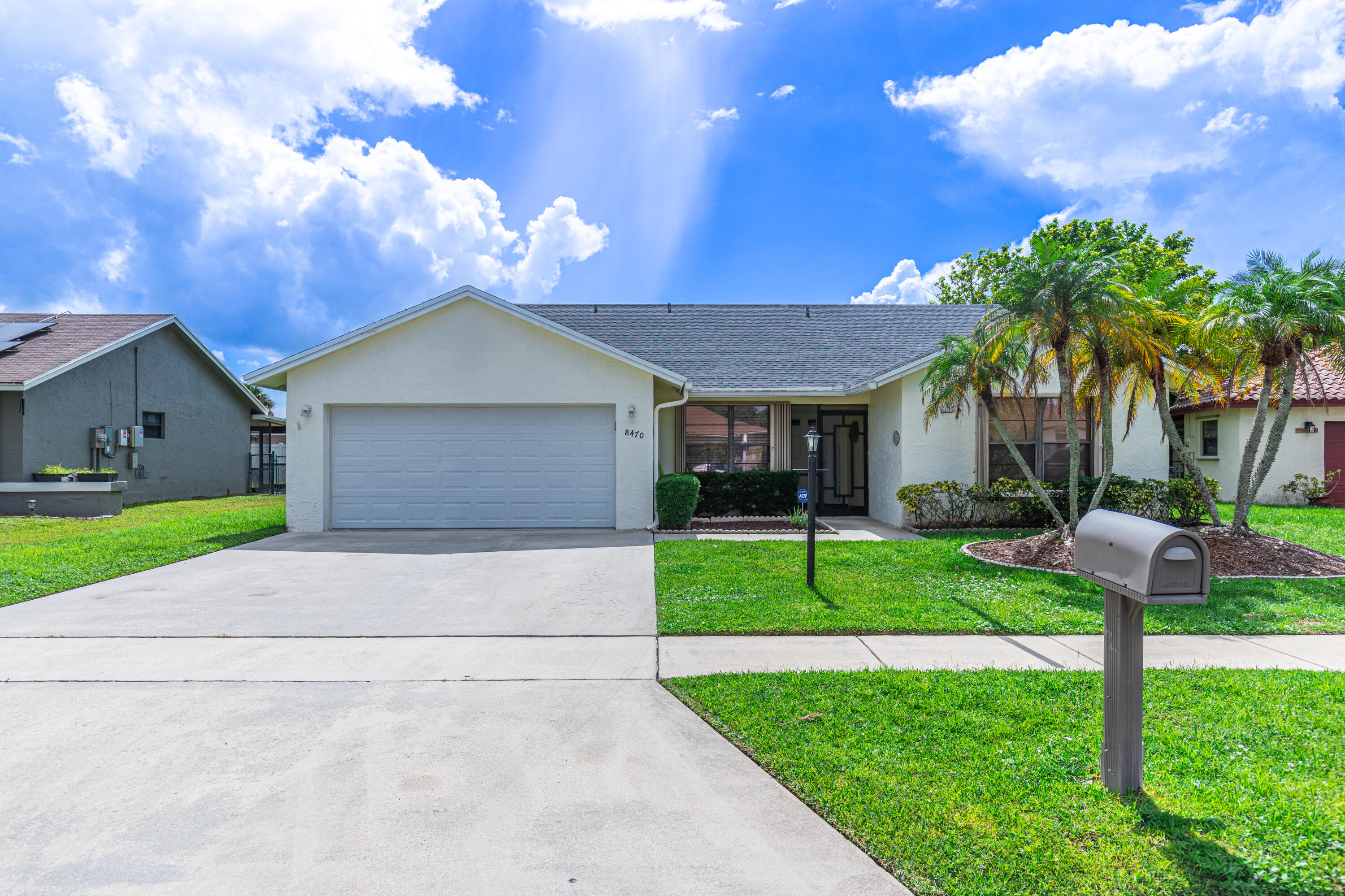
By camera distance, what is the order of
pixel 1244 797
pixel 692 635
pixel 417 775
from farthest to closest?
pixel 692 635 → pixel 417 775 → pixel 1244 797

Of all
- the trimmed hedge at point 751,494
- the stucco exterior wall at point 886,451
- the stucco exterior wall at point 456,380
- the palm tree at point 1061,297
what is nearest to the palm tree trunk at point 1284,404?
the palm tree at point 1061,297

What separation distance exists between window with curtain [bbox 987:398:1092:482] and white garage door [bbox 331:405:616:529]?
7194mm

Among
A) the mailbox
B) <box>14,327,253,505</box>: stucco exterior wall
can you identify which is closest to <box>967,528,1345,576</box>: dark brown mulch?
the mailbox

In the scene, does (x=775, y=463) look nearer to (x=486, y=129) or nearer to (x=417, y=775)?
(x=486, y=129)

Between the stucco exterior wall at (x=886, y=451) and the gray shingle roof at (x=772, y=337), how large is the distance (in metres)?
0.59

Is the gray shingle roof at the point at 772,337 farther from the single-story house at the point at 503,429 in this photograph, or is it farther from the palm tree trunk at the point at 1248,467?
the palm tree trunk at the point at 1248,467

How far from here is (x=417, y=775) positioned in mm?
2949

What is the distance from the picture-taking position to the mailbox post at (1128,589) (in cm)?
228

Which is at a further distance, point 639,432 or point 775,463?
point 775,463

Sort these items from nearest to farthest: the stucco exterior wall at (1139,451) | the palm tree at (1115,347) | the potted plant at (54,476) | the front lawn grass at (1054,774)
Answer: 1. the front lawn grass at (1054,774)
2. the palm tree at (1115,347)
3. the stucco exterior wall at (1139,451)
4. the potted plant at (54,476)

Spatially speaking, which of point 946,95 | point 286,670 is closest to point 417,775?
point 286,670

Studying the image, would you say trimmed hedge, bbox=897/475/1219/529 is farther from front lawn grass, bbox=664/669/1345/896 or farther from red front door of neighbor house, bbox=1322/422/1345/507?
front lawn grass, bbox=664/669/1345/896

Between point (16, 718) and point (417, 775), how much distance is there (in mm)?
2496

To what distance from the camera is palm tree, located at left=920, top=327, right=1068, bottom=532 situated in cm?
860
